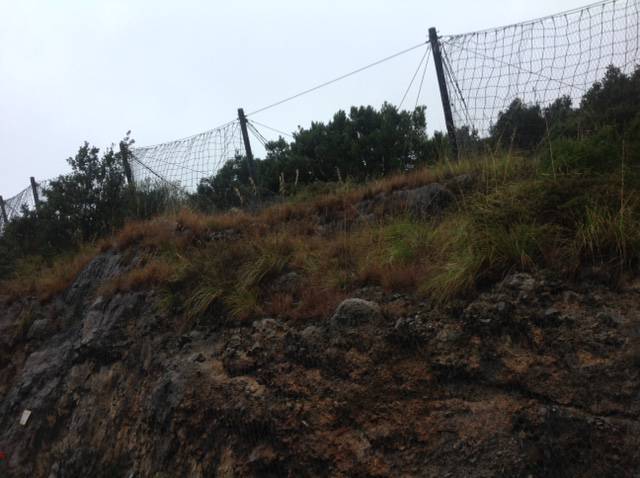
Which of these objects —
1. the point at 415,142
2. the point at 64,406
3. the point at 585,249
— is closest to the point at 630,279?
the point at 585,249

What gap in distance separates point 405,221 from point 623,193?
203 centimetres

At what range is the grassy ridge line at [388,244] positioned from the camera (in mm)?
4059

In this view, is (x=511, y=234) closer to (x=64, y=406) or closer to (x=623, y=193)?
(x=623, y=193)

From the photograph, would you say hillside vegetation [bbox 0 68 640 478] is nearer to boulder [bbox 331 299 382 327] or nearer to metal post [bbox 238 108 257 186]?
boulder [bbox 331 299 382 327]

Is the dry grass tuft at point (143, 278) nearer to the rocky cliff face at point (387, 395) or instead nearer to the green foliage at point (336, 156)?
the rocky cliff face at point (387, 395)

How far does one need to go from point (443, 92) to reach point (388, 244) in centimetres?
258

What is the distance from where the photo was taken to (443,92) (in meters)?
7.10

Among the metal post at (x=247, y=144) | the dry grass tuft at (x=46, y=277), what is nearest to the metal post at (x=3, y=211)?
the dry grass tuft at (x=46, y=277)

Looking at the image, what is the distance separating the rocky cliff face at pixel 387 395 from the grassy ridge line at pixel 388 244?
0.20m

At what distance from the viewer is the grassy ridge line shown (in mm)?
4059

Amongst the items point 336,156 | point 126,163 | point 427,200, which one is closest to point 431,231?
point 427,200

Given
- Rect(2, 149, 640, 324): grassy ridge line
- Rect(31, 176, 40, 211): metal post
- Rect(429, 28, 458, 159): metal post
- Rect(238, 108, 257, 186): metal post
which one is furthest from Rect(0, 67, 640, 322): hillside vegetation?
Rect(31, 176, 40, 211): metal post

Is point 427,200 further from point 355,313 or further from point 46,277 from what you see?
point 46,277

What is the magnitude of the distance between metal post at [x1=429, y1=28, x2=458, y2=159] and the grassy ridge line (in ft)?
1.07
